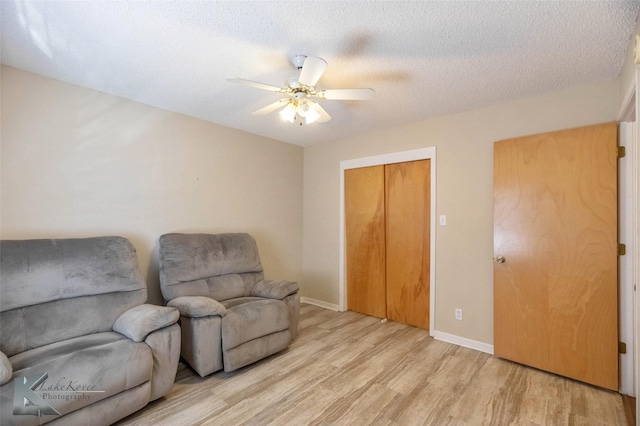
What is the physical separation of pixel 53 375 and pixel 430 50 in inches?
112

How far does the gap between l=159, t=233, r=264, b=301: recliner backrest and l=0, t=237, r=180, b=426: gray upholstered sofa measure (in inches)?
11.6

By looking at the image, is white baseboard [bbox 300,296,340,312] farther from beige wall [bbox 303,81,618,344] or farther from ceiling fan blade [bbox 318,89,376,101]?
ceiling fan blade [bbox 318,89,376,101]

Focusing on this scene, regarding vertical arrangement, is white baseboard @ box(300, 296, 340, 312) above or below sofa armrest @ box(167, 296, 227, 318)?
below

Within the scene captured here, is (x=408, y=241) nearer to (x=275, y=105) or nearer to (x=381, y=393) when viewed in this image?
(x=381, y=393)

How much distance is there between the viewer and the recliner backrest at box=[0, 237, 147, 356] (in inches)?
68.2

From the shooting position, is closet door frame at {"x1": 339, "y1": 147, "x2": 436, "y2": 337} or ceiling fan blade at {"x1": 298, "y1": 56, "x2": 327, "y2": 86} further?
closet door frame at {"x1": 339, "y1": 147, "x2": 436, "y2": 337}

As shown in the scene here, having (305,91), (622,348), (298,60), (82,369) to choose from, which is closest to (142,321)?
(82,369)

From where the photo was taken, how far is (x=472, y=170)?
9.30ft

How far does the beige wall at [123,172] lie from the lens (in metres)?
2.08

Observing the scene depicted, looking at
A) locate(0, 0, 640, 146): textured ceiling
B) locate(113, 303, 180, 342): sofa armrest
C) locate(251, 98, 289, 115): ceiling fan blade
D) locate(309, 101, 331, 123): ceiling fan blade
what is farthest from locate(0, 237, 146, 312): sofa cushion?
locate(309, 101, 331, 123): ceiling fan blade

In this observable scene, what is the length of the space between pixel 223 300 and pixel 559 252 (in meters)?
2.95

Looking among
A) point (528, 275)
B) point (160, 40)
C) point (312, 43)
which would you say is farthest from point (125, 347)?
point (528, 275)

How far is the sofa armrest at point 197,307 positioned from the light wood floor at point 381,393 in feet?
1.76

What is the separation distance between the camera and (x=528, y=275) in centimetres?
240
